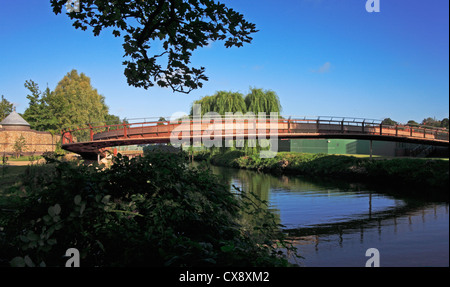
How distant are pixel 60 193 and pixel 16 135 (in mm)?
35824

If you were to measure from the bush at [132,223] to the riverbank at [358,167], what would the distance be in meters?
9.23

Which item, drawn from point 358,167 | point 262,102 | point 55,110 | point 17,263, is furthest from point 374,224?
point 55,110

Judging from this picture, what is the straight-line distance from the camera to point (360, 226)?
1066cm

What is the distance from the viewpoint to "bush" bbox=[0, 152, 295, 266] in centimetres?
176

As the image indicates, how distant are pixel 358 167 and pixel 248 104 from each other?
12033mm

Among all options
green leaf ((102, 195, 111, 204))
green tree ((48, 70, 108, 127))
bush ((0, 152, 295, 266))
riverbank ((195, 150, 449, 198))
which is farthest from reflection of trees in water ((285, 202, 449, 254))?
green tree ((48, 70, 108, 127))

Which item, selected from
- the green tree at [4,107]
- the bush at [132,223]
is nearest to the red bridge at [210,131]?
the bush at [132,223]

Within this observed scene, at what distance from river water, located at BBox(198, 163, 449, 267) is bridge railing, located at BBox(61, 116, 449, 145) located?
16.4 feet

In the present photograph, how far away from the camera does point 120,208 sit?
226cm

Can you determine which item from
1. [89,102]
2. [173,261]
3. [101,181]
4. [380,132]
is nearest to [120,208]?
[101,181]

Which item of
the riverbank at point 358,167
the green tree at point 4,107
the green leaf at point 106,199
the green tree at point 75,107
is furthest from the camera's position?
the green tree at point 4,107

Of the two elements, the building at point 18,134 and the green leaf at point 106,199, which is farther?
the building at point 18,134

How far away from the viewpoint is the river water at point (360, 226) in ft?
22.6

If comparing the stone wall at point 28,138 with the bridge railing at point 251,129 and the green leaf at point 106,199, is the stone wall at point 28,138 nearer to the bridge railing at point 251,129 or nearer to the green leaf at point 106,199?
the bridge railing at point 251,129
